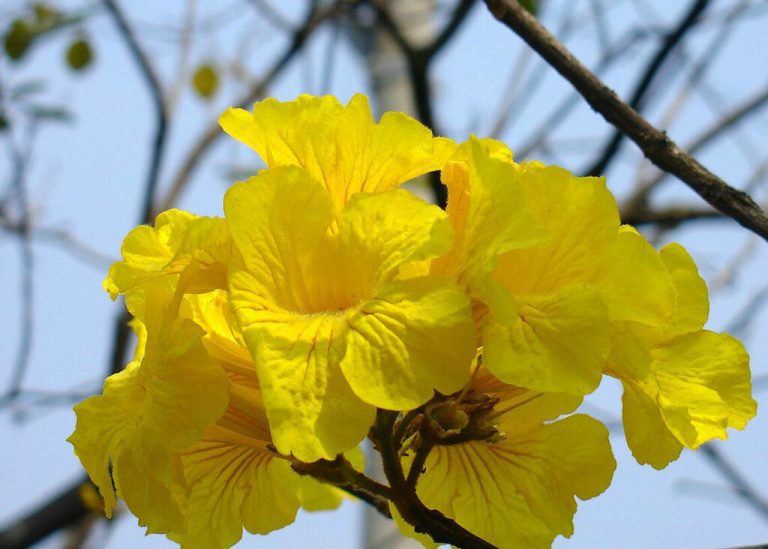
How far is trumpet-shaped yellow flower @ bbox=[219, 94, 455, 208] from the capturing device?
82 cm

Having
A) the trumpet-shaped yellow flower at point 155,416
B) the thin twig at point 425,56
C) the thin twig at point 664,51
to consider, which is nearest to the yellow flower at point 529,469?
the trumpet-shaped yellow flower at point 155,416

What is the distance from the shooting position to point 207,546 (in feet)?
2.85

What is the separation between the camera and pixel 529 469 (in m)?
0.84

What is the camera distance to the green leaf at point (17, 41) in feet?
9.21

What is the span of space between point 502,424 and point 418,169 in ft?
0.83

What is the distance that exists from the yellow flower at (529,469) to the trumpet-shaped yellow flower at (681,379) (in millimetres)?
61

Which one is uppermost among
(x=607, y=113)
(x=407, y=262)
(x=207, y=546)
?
(x=607, y=113)

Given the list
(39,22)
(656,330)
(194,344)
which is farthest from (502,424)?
(39,22)

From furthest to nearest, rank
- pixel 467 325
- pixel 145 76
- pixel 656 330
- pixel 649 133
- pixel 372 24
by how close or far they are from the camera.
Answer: pixel 372 24 → pixel 145 76 → pixel 649 133 → pixel 656 330 → pixel 467 325

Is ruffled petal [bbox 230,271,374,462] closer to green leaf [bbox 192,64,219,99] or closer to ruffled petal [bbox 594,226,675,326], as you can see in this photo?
ruffled petal [bbox 594,226,675,326]

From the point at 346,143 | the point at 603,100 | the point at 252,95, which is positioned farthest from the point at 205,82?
the point at 346,143

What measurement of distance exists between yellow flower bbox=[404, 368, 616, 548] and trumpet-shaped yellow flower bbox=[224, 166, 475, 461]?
0.14 metres

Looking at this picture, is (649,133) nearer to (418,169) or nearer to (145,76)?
(418,169)

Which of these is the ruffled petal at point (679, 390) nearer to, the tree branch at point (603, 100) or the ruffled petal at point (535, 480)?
the ruffled petal at point (535, 480)
